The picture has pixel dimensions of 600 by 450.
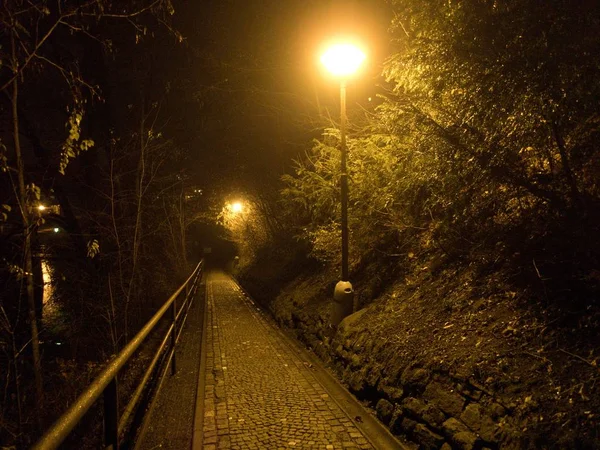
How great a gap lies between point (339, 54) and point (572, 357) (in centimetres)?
536

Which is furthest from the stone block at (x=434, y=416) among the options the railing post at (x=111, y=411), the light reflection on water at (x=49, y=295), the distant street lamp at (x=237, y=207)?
the distant street lamp at (x=237, y=207)

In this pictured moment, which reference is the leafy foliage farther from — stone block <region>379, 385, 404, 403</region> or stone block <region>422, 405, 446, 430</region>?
stone block <region>379, 385, 404, 403</region>

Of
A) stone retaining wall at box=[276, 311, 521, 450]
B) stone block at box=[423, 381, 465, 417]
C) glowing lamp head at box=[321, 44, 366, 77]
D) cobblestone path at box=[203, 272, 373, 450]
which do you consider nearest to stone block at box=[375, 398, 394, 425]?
stone retaining wall at box=[276, 311, 521, 450]

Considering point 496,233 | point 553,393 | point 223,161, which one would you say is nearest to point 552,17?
point 496,233

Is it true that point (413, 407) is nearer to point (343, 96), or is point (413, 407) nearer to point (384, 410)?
point (384, 410)

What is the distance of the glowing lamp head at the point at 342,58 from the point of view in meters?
6.56

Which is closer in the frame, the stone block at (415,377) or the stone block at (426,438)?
the stone block at (426,438)

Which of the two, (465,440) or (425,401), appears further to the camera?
(425,401)

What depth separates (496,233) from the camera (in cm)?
540

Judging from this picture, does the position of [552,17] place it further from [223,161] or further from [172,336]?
[223,161]

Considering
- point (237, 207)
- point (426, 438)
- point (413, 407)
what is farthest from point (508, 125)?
point (237, 207)

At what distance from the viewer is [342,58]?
6.64 m

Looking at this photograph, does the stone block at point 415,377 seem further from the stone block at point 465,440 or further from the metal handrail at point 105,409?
the metal handrail at point 105,409

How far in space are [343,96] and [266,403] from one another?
503 cm
